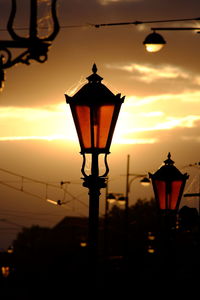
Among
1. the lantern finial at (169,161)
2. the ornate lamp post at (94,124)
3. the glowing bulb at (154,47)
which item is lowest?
the ornate lamp post at (94,124)

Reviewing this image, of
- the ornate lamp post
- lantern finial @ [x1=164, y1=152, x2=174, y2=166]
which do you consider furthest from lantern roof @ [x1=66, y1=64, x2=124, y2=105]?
lantern finial @ [x1=164, y1=152, x2=174, y2=166]

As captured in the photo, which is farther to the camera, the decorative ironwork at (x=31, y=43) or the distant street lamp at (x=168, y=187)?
the distant street lamp at (x=168, y=187)

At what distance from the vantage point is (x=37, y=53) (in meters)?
9.52

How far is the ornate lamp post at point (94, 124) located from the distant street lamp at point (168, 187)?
573 cm

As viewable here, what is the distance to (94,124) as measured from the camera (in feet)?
36.3

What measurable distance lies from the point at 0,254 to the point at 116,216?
62.3 metres

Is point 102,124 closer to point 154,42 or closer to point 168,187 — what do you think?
point 168,187

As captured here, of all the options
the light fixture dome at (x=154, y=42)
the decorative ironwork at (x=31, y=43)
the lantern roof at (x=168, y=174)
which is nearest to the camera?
the decorative ironwork at (x=31, y=43)

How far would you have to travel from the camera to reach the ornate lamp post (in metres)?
11.1

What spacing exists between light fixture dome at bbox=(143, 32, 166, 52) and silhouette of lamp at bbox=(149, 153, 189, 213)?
2.86 metres

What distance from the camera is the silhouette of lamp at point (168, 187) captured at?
1698 centimetres

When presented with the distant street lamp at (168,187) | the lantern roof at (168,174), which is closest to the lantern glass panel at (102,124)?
the distant street lamp at (168,187)

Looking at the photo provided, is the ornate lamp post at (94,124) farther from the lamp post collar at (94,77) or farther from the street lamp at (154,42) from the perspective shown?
the street lamp at (154,42)

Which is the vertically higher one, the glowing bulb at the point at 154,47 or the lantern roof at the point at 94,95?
the glowing bulb at the point at 154,47
